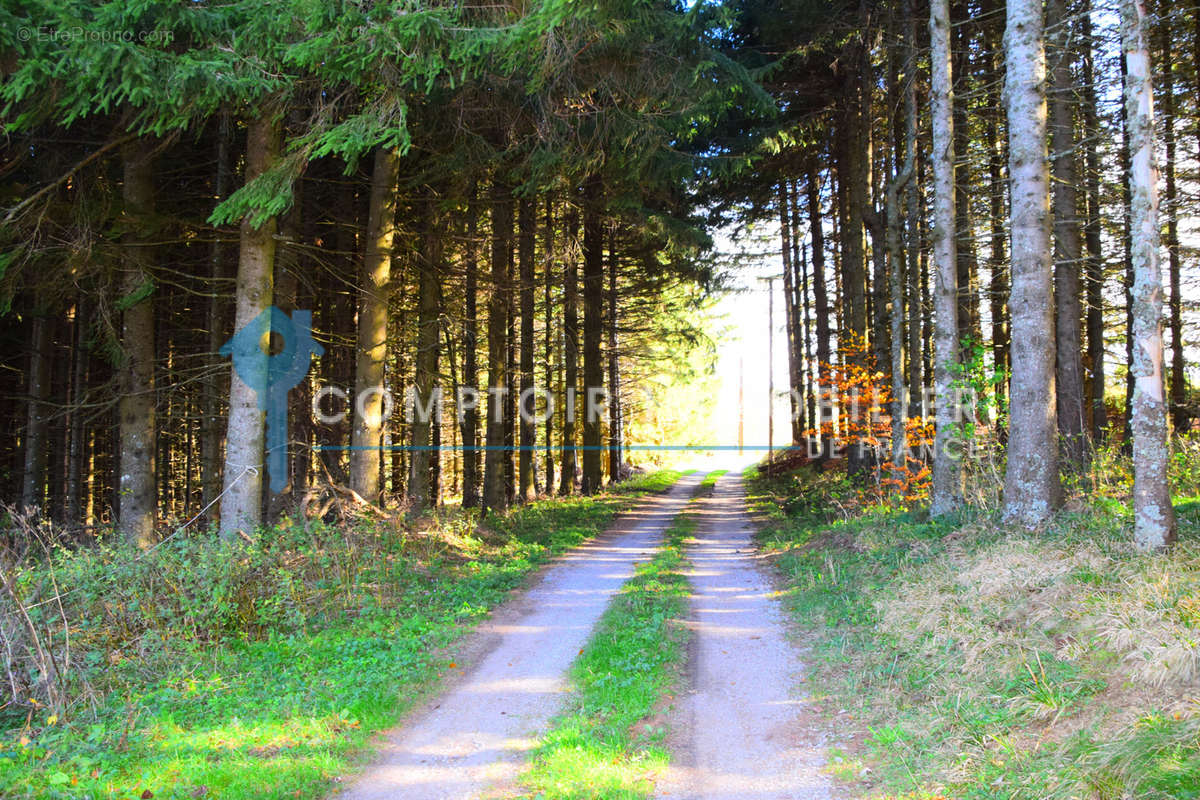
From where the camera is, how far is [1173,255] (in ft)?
52.1

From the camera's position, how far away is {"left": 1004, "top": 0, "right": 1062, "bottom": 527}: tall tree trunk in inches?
310

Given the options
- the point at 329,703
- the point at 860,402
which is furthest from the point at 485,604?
the point at 860,402

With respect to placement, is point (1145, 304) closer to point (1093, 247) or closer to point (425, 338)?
point (425, 338)

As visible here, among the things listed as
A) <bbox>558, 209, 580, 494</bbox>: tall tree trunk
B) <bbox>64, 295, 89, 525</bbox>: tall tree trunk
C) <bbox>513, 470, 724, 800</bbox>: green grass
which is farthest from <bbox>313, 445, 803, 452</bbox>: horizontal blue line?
<bbox>513, 470, 724, 800</bbox>: green grass

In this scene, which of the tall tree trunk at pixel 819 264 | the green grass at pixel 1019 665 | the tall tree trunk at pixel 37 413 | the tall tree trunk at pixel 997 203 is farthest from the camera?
the tall tree trunk at pixel 819 264

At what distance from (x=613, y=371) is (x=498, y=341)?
12.1 meters

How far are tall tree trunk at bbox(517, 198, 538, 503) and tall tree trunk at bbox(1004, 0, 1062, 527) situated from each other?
8.63 m

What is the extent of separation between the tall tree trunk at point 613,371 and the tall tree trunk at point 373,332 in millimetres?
8455

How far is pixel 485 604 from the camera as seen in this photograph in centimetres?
838

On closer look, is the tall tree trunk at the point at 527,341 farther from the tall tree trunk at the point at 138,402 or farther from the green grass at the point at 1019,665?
the green grass at the point at 1019,665

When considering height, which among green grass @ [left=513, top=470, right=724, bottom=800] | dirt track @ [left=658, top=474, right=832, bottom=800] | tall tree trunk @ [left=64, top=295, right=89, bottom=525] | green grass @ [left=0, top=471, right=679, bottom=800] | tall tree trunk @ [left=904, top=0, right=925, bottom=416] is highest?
tall tree trunk @ [left=904, top=0, right=925, bottom=416]

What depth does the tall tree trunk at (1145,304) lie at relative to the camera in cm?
600

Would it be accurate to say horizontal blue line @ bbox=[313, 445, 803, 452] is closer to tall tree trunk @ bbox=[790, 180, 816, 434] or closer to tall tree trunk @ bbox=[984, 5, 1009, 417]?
tall tree trunk @ bbox=[790, 180, 816, 434]

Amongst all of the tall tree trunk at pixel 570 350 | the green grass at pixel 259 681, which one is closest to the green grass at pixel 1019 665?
the green grass at pixel 259 681
